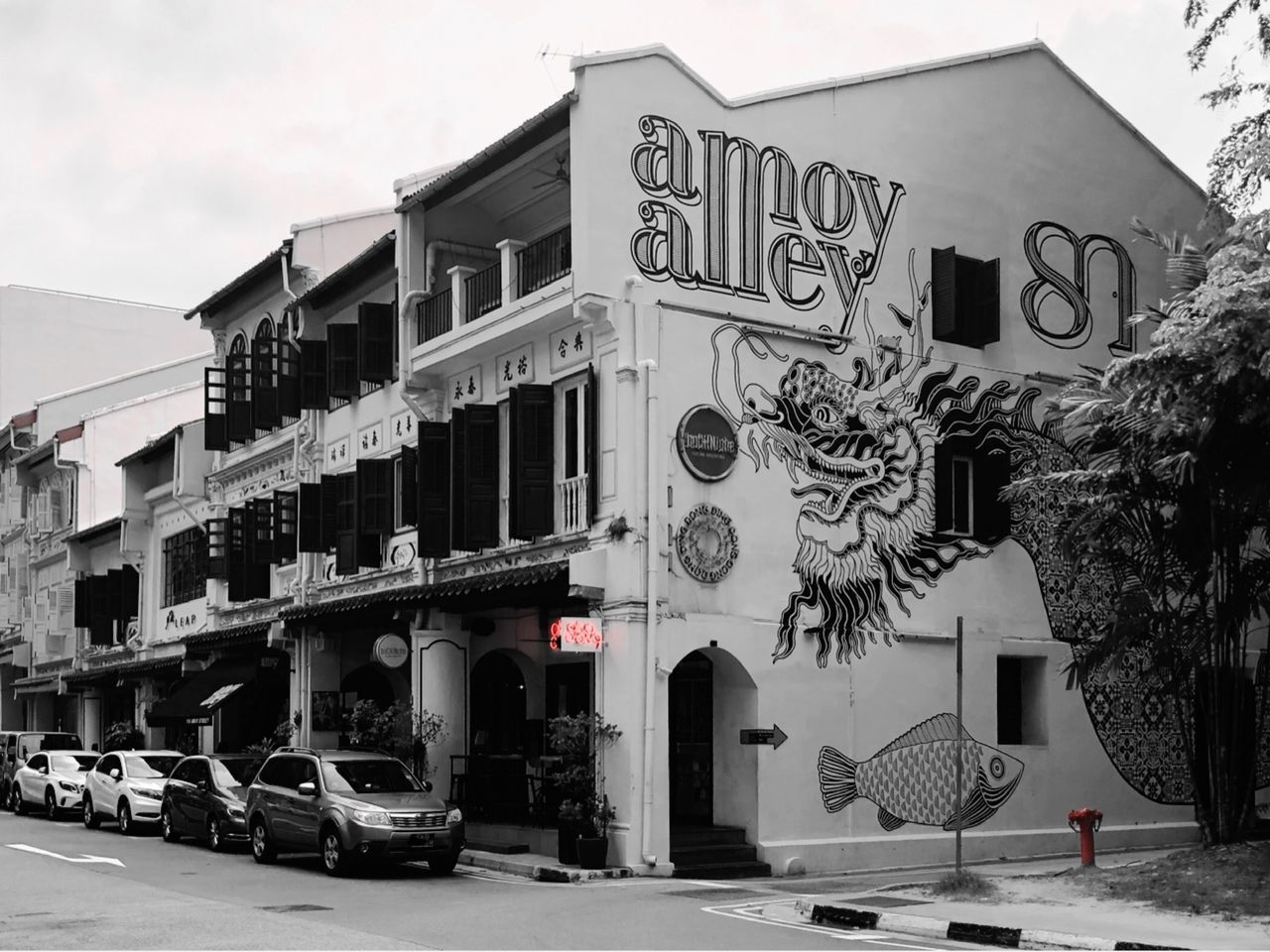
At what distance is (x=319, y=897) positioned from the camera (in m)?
17.0

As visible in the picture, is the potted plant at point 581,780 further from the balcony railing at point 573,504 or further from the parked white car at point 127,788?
the parked white car at point 127,788

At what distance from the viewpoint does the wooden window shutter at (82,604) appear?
42594mm

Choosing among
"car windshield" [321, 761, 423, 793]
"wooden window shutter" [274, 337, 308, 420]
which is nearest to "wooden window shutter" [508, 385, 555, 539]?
"car windshield" [321, 761, 423, 793]

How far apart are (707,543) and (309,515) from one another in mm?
10817

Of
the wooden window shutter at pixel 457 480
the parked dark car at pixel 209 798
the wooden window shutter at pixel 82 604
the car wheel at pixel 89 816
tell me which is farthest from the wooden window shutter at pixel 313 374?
the wooden window shutter at pixel 82 604

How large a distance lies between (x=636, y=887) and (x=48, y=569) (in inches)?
1384

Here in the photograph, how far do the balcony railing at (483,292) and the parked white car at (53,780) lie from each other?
1437 centimetres

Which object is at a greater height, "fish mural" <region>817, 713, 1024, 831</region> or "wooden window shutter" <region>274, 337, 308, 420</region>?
"wooden window shutter" <region>274, 337, 308, 420</region>

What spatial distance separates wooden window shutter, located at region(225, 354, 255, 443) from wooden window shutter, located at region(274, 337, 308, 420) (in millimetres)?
1364

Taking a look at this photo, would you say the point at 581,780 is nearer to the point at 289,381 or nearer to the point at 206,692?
the point at 289,381

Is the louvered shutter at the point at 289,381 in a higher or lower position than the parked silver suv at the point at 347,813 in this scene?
higher

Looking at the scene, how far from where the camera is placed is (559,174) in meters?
24.3

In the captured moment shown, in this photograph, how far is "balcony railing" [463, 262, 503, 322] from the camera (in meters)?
23.8

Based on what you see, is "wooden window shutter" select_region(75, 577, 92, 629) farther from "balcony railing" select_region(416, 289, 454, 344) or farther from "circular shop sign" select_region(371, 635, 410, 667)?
"balcony railing" select_region(416, 289, 454, 344)
